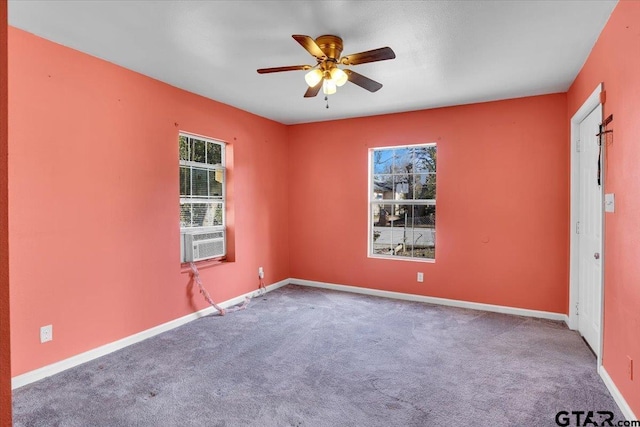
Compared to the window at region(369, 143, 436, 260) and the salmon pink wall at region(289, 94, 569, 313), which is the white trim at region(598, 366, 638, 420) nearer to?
the salmon pink wall at region(289, 94, 569, 313)

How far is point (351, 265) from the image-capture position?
508cm

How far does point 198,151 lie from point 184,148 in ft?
0.70

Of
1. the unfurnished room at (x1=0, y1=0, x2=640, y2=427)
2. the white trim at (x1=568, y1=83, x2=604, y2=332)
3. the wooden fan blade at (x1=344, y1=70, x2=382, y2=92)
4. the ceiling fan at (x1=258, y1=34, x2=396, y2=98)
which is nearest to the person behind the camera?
the unfurnished room at (x1=0, y1=0, x2=640, y2=427)

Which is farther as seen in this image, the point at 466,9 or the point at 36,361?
the point at 36,361

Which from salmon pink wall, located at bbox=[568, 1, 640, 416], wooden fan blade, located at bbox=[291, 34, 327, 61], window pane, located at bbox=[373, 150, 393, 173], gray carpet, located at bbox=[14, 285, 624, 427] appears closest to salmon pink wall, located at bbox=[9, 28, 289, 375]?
gray carpet, located at bbox=[14, 285, 624, 427]

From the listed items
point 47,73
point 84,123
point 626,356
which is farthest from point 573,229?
A: point 47,73

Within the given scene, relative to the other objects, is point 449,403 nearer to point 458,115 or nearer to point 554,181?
point 554,181

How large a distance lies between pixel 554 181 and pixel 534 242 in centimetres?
71

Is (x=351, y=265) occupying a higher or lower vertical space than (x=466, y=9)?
lower

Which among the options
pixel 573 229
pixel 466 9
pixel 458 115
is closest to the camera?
pixel 466 9

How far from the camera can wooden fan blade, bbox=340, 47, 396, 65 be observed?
225 cm

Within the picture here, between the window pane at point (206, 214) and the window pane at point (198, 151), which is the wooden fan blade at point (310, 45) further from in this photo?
the window pane at point (206, 214)

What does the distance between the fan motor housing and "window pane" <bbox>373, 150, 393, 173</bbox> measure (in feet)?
7.99

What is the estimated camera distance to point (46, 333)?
260cm
